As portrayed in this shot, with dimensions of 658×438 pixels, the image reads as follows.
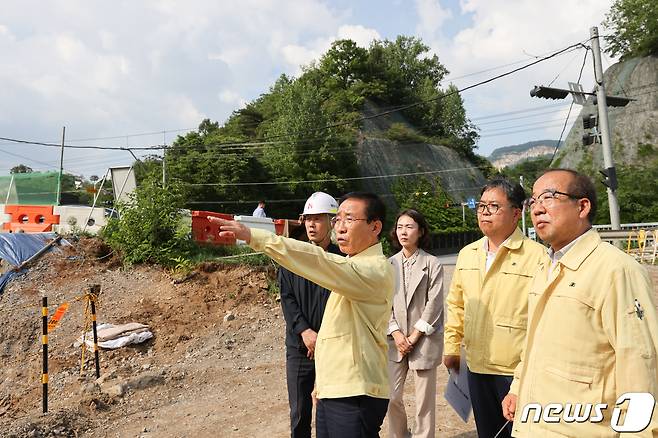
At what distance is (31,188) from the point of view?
17.6 meters

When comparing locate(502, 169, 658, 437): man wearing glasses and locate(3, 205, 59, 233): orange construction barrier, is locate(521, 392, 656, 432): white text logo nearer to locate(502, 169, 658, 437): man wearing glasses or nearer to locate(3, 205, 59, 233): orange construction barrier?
locate(502, 169, 658, 437): man wearing glasses

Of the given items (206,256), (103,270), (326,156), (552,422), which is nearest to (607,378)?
(552,422)

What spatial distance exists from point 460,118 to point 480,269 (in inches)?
1964

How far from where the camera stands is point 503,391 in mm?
2896

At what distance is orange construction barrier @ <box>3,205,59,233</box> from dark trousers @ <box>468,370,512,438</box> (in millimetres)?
14325

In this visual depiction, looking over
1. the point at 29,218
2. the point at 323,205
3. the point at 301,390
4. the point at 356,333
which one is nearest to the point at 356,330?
the point at 356,333

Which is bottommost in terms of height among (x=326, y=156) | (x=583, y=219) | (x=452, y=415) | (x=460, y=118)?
(x=452, y=415)

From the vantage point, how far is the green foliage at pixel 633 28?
43469 millimetres

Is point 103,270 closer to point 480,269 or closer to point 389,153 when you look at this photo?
point 480,269

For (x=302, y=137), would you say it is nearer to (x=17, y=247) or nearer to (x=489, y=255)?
Result: (x=17, y=247)

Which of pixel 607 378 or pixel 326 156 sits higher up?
pixel 326 156

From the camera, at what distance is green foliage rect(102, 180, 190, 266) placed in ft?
40.4

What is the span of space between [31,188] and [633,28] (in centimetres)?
4954

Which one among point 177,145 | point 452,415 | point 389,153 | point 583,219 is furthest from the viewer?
point 389,153
